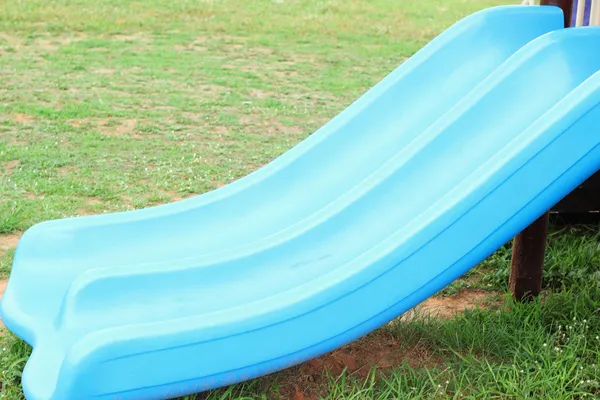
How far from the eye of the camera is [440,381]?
3139mm

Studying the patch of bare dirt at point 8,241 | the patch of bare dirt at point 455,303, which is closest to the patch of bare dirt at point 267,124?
the patch of bare dirt at point 8,241

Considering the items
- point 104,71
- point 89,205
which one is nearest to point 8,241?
point 89,205

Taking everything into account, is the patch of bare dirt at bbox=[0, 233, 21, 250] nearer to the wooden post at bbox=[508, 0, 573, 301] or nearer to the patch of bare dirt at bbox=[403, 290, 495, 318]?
the patch of bare dirt at bbox=[403, 290, 495, 318]

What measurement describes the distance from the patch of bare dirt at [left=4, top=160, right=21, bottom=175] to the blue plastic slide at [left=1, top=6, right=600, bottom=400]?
2.17m

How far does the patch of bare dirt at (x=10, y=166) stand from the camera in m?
5.61

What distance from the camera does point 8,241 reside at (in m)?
4.55

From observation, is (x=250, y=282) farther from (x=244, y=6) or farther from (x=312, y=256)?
(x=244, y=6)

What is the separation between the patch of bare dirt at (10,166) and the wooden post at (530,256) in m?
3.37

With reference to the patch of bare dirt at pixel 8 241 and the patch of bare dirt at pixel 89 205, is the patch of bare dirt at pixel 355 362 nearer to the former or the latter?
the patch of bare dirt at pixel 8 241

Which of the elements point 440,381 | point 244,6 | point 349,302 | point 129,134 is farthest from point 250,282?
point 244,6

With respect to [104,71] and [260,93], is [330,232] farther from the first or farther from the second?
[104,71]

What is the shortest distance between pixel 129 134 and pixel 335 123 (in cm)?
321

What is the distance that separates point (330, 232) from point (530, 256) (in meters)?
1.04

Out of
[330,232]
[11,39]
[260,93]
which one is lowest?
[260,93]
